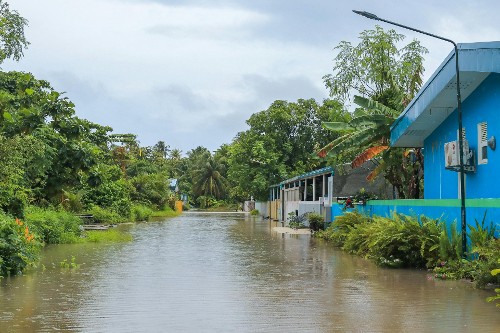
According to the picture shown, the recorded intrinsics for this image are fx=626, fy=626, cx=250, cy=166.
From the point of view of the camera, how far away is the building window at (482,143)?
1645 cm

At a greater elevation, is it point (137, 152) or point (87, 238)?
point (137, 152)

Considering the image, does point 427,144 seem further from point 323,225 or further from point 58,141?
point 58,141

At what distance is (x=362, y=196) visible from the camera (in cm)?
2436

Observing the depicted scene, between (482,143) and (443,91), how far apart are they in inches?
73.0

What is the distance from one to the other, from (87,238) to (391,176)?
42.3 ft

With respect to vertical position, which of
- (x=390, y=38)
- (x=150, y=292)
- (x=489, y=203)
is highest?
(x=390, y=38)

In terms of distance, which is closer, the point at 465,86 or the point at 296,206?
the point at 465,86

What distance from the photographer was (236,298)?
10703 mm

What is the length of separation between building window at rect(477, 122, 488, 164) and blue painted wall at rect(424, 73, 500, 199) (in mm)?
129

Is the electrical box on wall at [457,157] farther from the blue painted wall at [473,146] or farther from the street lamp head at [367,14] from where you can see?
the street lamp head at [367,14]

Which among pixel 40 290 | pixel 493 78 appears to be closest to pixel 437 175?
pixel 493 78

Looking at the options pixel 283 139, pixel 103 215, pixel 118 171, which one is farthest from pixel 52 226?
pixel 283 139

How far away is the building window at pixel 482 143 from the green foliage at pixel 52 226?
46.0ft

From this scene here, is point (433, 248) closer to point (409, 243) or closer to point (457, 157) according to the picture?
point (409, 243)
